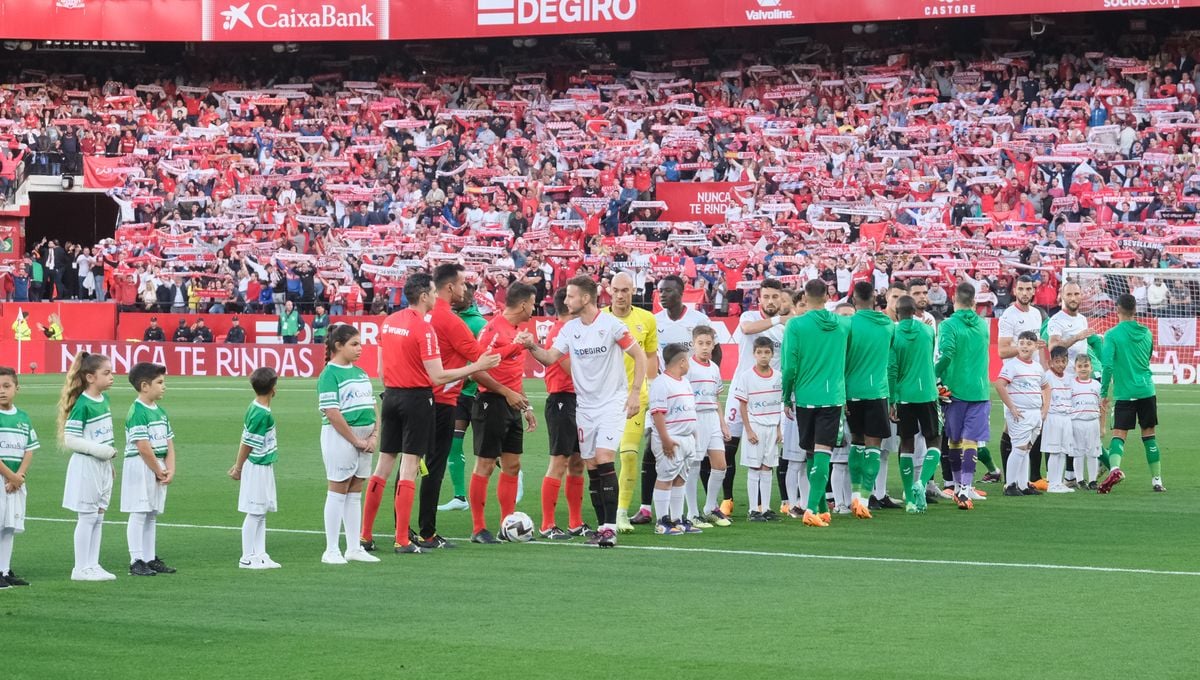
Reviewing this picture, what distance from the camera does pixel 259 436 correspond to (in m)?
11.3

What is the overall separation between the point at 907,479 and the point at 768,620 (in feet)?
20.7

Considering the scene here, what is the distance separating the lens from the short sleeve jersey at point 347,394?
11.6 m

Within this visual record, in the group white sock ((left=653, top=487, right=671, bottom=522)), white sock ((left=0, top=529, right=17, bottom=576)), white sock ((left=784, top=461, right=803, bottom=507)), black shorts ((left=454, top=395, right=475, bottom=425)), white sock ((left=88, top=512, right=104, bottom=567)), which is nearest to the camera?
white sock ((left=0, top=529, right=17, bottom=576))

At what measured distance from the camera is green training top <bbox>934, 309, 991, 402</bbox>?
16031 millimetres

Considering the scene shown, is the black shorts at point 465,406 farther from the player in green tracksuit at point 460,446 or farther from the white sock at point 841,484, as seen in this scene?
the white sock at point 841,484

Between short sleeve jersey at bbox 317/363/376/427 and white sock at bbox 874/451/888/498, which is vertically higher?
short sleeve jersey at bbox 317/363/376/427

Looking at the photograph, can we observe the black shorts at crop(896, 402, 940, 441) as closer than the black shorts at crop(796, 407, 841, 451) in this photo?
No

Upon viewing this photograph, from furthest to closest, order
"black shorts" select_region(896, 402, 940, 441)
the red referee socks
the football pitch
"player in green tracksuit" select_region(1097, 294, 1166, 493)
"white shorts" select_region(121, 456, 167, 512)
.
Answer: "player in green tracksuit" select_region(1097, 294, 1166, 493) → "black shorts" select_region(896, 402, 940, 441) → the red referee socks → "white shorts" select_region(121, 456, 167, 512) → the football pitch

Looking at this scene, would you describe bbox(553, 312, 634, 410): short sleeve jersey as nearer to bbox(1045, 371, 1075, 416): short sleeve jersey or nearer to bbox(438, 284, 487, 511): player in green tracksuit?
bbox(438, 284, 487, 511): player in green tracksuit

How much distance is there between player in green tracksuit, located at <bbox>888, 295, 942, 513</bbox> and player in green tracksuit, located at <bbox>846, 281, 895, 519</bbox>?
1.68 ft

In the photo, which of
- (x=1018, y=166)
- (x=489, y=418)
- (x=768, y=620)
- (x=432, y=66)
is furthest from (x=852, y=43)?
(x=768, y=620)

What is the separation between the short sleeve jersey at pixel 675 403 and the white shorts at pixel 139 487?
4128 millimetres

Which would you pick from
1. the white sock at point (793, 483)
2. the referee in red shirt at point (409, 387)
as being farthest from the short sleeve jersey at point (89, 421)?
the white sock at point (793, 483)

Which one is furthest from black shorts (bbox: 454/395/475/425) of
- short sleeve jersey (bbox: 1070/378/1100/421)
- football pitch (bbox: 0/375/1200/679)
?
short sleeve jersey (bbox: 1070/378/1100/421)
